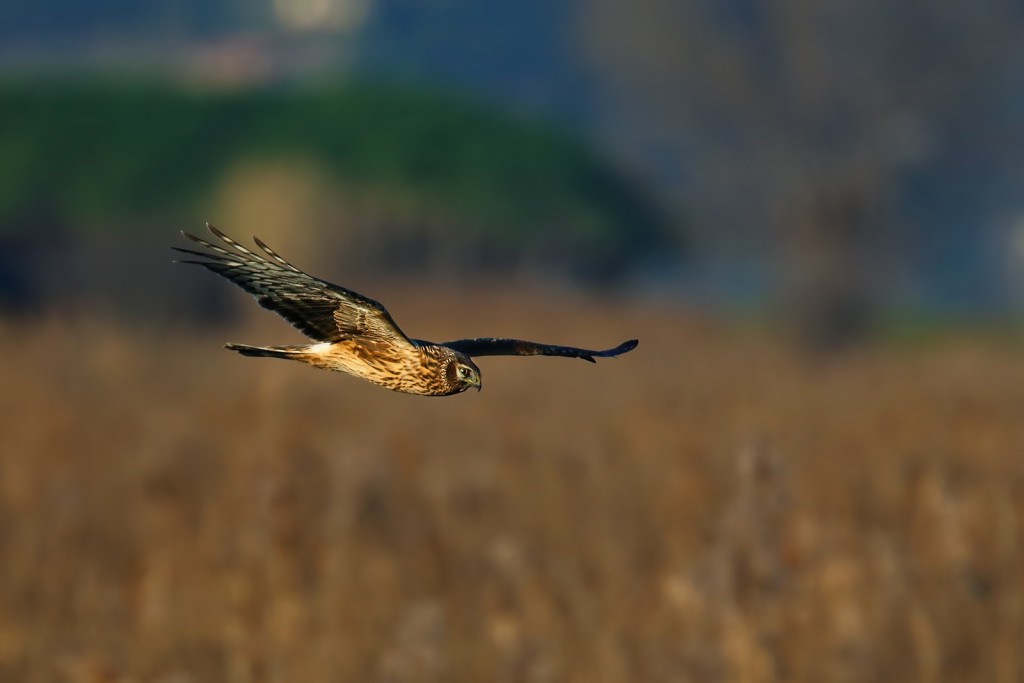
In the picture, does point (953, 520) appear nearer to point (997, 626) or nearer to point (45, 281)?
point (997, 626)

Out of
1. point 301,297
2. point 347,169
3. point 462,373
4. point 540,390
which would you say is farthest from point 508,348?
point 347,169

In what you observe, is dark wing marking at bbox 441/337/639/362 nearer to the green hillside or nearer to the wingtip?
the wingtip

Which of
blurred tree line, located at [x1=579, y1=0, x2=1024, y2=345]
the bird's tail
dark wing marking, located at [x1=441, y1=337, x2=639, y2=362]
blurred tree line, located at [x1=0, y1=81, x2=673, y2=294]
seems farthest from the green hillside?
the bird's tail

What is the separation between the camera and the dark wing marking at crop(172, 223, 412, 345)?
8.90 ft

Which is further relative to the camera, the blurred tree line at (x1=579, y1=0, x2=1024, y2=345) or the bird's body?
the blurred tree line at (x1=579, y1=0, x2=1024, y2=345)

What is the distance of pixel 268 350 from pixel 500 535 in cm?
515

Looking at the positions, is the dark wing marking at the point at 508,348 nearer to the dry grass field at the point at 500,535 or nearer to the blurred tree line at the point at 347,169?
the dry grass field at the point at 500,535

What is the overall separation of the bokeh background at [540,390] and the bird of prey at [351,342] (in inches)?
102

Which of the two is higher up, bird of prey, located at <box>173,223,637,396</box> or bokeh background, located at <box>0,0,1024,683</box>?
bird of prey, located at <box>173,223,637,396</box>

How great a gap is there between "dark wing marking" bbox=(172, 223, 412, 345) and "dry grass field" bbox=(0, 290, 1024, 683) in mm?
2372

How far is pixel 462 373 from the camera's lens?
8.93 feet

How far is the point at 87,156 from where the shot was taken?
3588 centimetres

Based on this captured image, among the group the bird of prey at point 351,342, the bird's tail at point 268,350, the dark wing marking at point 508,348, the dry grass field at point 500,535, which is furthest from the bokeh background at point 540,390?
the bird's tail at point 268,350

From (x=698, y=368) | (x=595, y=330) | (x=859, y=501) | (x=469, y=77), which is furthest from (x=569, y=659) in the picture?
(x=469, y=77)
